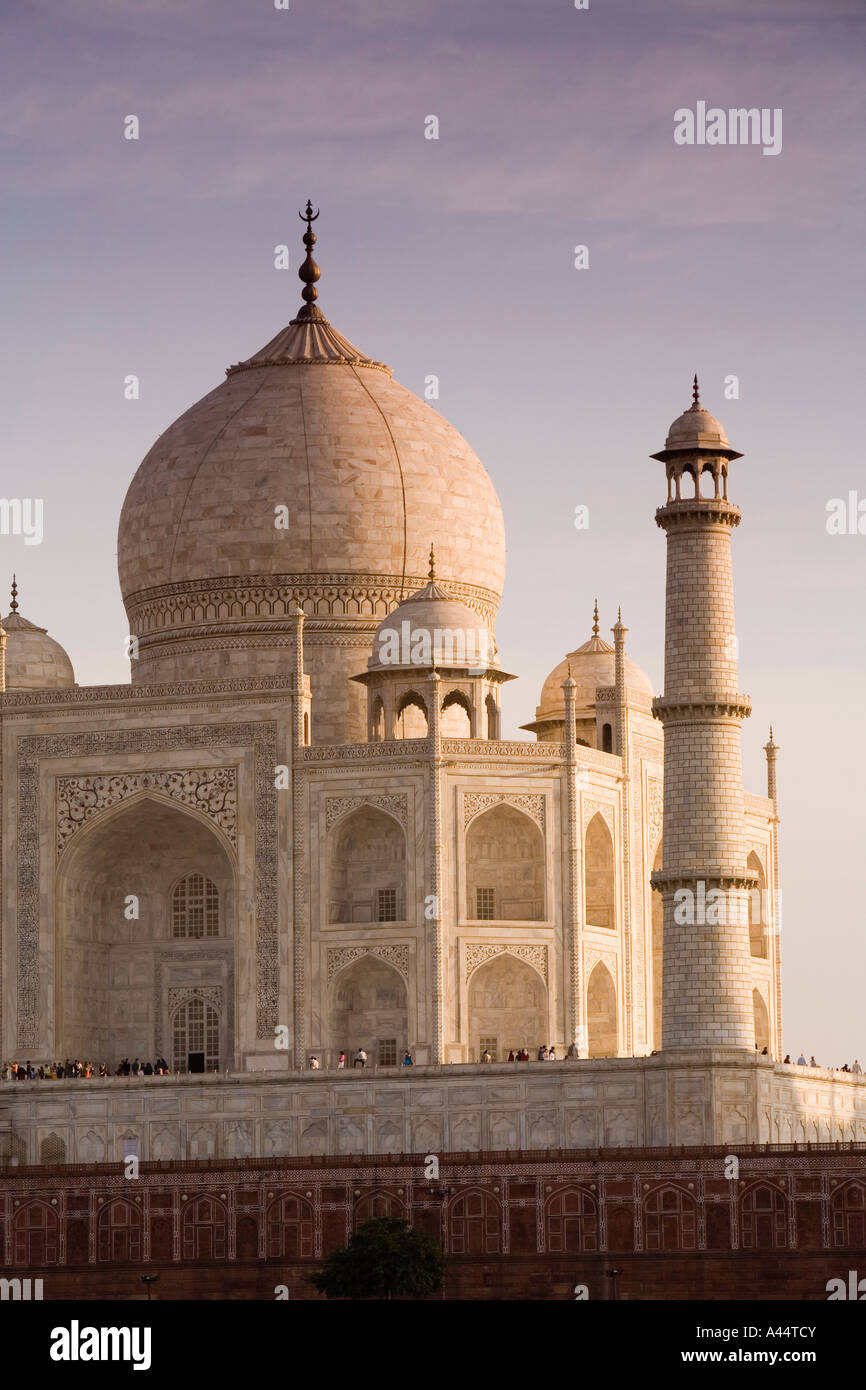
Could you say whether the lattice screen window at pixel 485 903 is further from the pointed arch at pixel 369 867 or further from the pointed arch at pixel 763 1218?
the pointed arch at pixel 763 1218

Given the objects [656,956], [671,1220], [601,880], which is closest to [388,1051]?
[601,880]

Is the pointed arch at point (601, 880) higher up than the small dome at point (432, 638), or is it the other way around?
the small dome at point (432, 638)

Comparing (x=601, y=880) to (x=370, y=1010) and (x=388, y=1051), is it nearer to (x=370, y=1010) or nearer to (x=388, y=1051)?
(x=370, y=1010)

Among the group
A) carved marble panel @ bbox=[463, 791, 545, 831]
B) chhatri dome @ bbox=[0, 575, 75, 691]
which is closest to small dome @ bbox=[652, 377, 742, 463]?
carved marble panel @ bbox=[463, 791, 545, 831]

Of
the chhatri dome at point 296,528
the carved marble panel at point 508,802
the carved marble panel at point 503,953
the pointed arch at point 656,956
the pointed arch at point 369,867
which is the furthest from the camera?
the chhatri dome at point 296,528

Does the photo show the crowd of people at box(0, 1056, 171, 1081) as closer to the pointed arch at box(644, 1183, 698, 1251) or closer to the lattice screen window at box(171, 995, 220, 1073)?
the lattice screen window at box(171, 995, 220, 1073)

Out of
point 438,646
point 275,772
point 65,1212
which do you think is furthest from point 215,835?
point 65,1212

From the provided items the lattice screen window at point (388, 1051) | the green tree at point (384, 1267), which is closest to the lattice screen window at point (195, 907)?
the lattice screen window at point (388, 1051)
